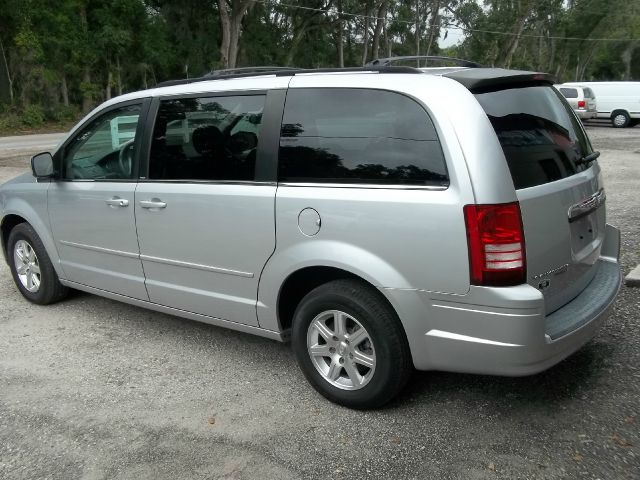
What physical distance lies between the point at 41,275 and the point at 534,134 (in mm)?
4014

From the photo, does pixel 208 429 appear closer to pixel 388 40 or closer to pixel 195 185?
pixel 195 185

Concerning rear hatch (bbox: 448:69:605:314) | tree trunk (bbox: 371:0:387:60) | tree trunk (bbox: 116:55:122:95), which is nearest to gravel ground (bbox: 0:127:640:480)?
rear hatch (bbox: 448:69:605:314)

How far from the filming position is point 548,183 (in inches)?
122

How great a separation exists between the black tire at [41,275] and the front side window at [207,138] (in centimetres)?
159

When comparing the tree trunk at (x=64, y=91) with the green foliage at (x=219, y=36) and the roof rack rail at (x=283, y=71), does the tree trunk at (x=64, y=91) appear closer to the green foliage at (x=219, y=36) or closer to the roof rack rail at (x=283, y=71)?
the green foliage at (x=219, y=36)

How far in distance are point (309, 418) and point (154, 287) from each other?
1.54 m

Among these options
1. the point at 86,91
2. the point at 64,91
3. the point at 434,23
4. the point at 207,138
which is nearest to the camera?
the point at 207,138

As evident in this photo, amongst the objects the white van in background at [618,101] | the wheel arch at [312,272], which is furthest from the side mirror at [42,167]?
the white van in background at [618,101]

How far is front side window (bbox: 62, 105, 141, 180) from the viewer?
4320 millimetres

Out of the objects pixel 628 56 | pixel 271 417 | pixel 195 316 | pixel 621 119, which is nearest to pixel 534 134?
pixel 271 417

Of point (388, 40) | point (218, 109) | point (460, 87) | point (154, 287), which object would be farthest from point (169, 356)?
point (388, 40)

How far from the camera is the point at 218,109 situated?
3.81m

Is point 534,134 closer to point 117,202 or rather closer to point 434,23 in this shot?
point 117,202

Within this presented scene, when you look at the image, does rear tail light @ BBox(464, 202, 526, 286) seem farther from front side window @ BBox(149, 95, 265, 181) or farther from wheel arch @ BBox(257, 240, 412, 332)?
front side window @ BBox(149, 95, 265, 181)
